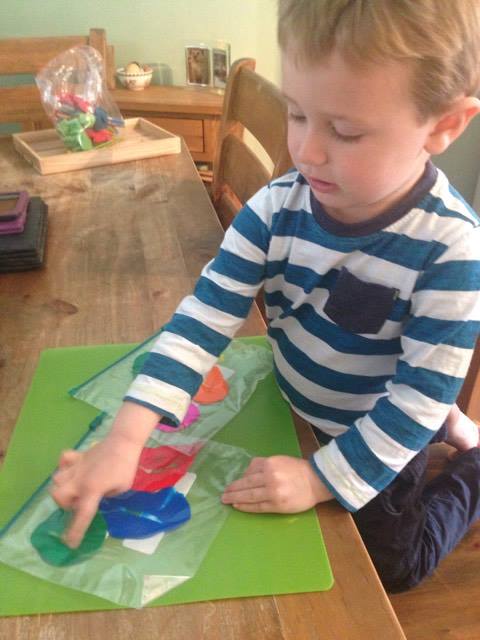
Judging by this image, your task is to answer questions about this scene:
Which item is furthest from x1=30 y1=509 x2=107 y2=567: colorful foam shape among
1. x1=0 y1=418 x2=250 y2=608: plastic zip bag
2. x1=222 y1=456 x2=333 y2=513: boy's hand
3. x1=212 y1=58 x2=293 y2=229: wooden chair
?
x1=212 y1=58 x2=293 y2=229: wooden chair

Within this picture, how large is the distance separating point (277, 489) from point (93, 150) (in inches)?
38.7

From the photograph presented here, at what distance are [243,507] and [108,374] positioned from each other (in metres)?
0.25

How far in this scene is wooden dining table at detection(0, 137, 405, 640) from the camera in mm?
442

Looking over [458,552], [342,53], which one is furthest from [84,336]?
[458,552]

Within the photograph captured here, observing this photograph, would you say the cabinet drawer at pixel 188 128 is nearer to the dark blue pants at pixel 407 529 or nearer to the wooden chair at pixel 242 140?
the wooden chair at pixel 242 140

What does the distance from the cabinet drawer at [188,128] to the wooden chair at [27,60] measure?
47cm

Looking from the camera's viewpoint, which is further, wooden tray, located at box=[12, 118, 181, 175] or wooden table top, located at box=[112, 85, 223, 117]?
wooden table top, located at box=[112, 85, 223, 117]

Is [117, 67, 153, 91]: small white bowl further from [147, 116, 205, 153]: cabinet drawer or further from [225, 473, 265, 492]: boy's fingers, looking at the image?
[225, 473, 265, 492]: boy's fingers

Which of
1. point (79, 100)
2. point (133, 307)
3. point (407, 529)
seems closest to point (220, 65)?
point (79, 100)

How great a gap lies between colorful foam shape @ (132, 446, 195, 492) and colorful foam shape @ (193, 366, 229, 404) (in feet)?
0.28

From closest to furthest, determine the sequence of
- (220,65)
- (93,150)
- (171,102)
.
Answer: (93,150) < (171,102) < (220,65)

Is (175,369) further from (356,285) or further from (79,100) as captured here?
(79,100)

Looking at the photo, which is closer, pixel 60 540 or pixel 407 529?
pixel 60 540

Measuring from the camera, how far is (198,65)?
2.16 metres
